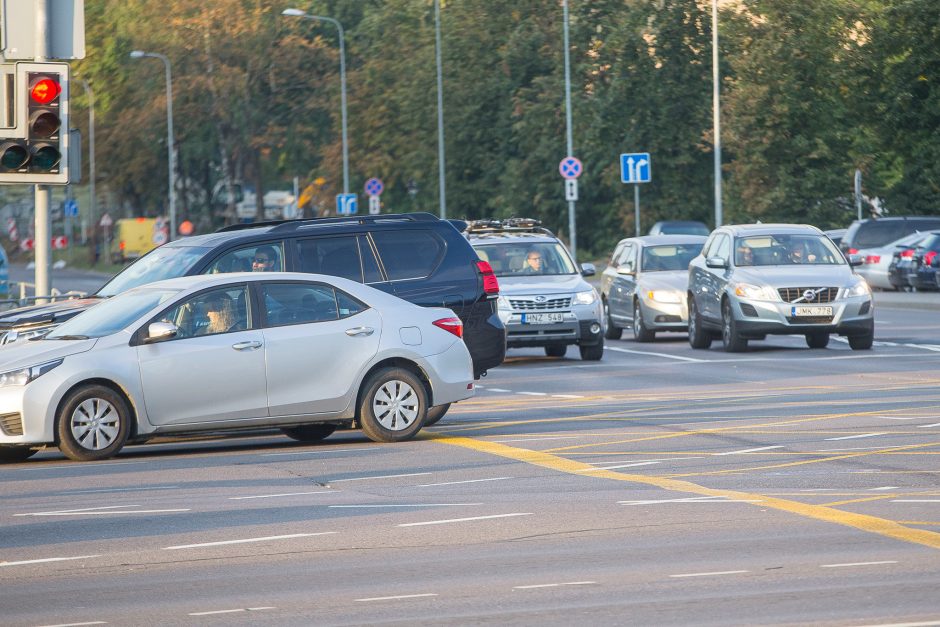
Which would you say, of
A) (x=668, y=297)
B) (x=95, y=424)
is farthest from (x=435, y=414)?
(x=668, y=297)

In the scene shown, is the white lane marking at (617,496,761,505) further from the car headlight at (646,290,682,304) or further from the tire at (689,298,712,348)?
the car headlight at (646,290,682,304)

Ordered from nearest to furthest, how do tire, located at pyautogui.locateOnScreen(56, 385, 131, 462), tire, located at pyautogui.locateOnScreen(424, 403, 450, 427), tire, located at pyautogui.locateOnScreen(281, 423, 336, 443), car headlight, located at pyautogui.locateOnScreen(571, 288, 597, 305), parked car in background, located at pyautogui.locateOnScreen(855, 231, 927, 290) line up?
tire, located at pyautogui.locateOnScreen(56, 385, 131, 462)
tire, located at pyautogui.locateOnScreen(281, 423, 336, 443)
tire, located at pyautogui.locateOnScreen(424, 403, 450, 427)
car headlight, located at pyautogui.locateOnScreen(571, 288, 597, 305)
parked car in background, located at pyautogui.locateOnScreen(855, 231, 927, 290)

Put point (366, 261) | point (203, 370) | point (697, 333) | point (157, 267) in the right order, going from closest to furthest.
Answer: point (203, 370)
point (366, 261)
point (157, 267)
point (697, 333)

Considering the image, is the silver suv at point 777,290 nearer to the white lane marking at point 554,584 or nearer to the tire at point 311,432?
the tire at point 311,432

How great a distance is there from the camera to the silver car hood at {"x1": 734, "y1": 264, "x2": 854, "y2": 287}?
80.7 ft

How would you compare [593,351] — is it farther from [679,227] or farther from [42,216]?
[679,227]

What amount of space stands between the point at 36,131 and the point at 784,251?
36.4 feet

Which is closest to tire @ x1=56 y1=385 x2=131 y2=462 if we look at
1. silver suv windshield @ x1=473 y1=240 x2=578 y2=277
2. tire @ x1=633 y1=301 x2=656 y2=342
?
silver suv windshield @ x1=473 y1=240 x2=578 y2=277

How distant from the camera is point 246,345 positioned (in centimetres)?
1440

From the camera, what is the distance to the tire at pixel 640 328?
28906 millimetres

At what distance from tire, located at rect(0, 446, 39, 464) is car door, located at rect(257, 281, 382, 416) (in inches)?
75.7

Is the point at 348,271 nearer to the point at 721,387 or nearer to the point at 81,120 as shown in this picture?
the point at 721,387

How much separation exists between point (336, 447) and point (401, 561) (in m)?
5.72

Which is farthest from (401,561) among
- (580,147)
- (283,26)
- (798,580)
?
(283,26)
